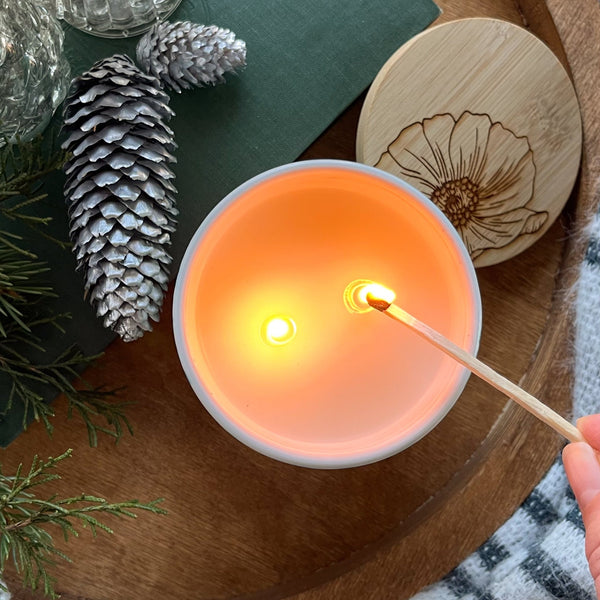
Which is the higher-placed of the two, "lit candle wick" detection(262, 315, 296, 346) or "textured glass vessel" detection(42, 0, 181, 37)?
"textured glass vessel" detection(42, 0, 181, 37)

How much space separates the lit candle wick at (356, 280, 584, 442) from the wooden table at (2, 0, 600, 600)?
23cm

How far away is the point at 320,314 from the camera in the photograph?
45cm

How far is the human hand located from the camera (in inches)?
14.7

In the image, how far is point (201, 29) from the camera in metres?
0.50

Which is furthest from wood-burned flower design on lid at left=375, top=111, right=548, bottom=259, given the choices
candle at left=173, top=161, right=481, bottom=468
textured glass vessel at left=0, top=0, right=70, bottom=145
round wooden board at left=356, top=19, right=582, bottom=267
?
textured glass vessel at left=0, top=0, right=70, bottom=145

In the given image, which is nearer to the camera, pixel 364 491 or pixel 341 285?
pixel 341 285

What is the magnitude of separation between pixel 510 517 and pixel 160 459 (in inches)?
11.4

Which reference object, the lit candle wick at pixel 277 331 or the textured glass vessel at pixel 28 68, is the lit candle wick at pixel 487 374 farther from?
the textured glass vessel at pixel 28 68

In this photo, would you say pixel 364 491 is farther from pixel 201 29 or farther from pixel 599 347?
pixel 201 29

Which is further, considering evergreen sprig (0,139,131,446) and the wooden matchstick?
evergreen sprig (0,139,131,446)

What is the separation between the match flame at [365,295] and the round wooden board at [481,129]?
141 mm

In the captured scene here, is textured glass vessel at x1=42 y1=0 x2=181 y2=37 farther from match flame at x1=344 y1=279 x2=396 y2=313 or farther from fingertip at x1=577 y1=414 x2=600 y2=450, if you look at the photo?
fingertip at x1=577 y1=414 x2=600 y2=450

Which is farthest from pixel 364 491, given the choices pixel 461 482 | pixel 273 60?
pixel 273 60

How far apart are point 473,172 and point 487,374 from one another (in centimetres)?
26
